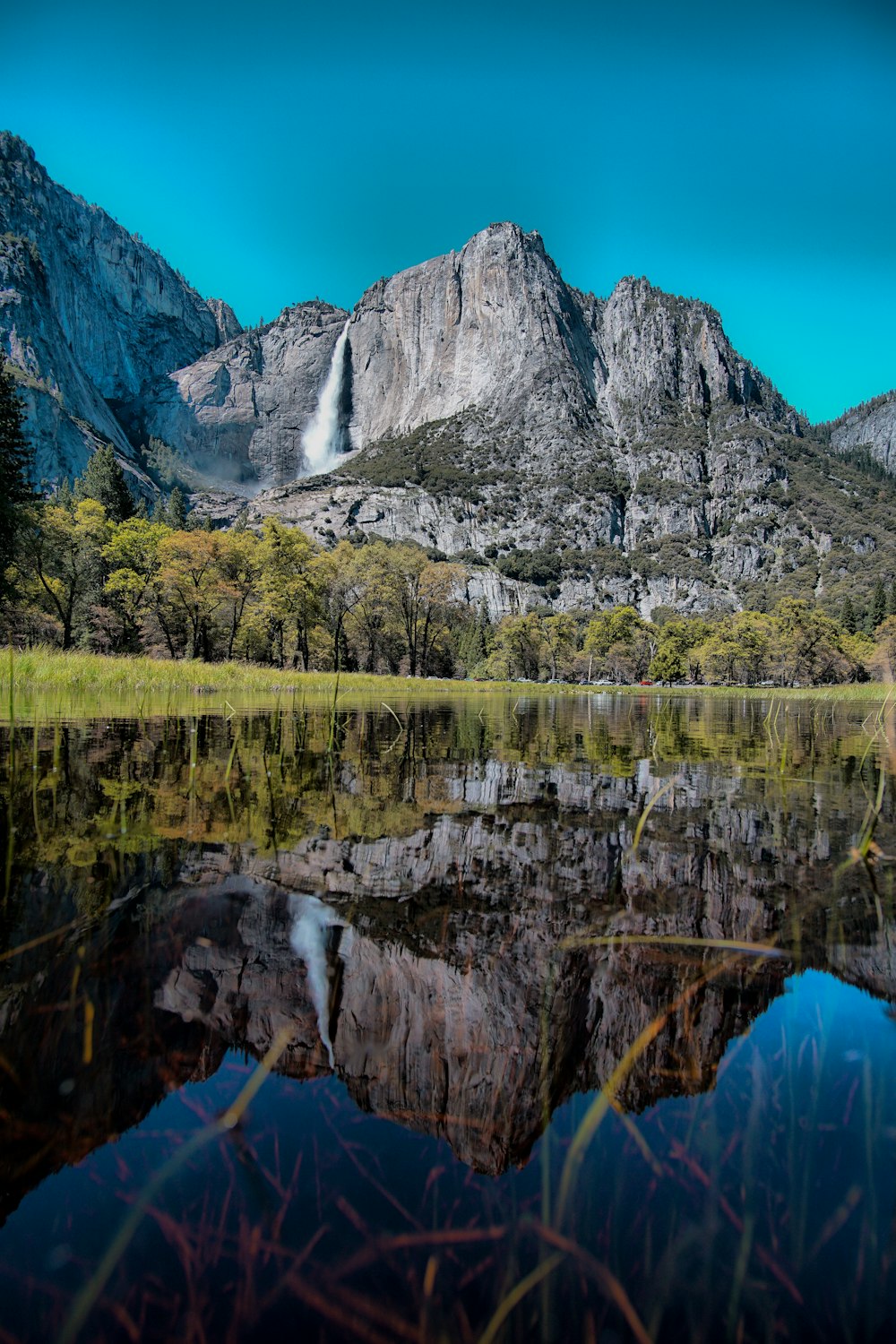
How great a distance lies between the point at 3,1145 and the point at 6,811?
3.61 m

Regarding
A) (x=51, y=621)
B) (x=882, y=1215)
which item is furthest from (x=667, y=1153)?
(x=51, y=621)

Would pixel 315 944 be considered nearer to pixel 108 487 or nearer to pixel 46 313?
pixel 108 487

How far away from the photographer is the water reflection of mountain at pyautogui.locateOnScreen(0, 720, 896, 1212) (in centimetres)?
184

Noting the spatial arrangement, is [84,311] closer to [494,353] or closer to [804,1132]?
[494,353]

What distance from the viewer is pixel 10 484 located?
89.2ft

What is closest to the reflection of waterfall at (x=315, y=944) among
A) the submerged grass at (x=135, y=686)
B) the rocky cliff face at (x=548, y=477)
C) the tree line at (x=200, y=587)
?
the submerged grass at (x=135, y=686)

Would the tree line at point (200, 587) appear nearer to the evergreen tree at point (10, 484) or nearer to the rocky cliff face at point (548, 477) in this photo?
the evergreen tree at point (10, 484)

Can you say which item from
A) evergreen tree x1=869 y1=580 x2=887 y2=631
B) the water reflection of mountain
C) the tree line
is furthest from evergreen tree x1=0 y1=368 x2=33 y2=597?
evergreen tree x1=869 y1=580 x2=887 y2=631

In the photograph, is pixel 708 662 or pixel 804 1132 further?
pixel 708 662

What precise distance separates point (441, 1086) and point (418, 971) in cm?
57

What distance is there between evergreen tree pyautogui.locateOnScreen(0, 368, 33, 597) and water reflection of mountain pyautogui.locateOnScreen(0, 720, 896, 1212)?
28063mm

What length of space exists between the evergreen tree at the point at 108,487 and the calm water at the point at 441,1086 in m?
66.0

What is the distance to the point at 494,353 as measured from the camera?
19575cm

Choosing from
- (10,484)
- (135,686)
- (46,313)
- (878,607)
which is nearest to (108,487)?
(10,484)
